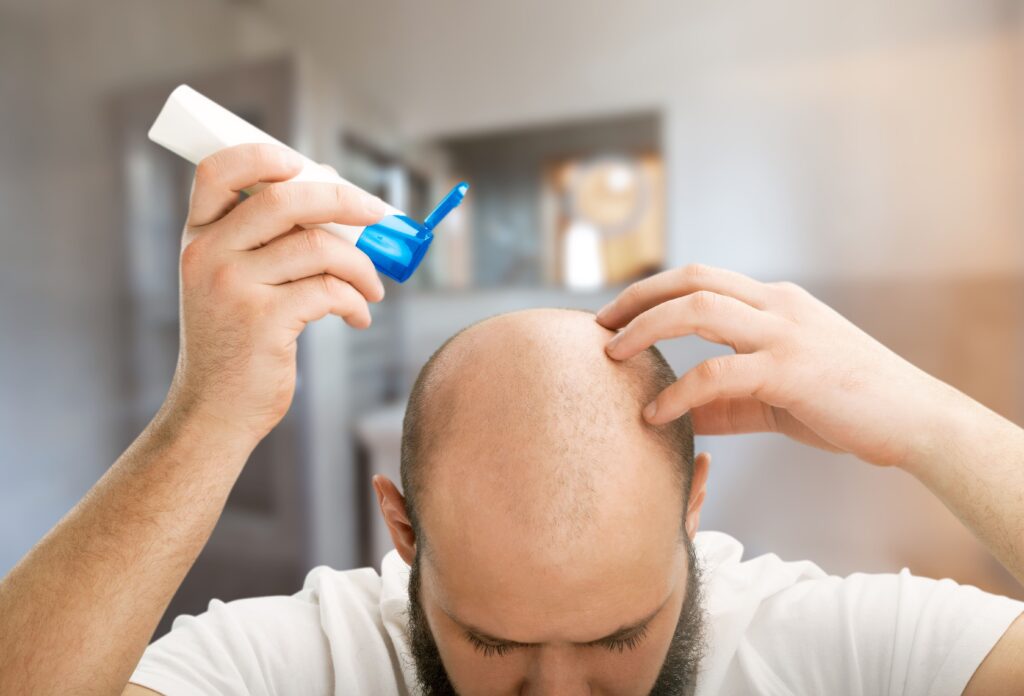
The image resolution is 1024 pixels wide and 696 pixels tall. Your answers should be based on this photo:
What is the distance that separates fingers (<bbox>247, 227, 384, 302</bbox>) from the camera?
478 millimetres

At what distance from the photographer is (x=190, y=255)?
1.59ft

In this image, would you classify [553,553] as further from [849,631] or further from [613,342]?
[849,631]

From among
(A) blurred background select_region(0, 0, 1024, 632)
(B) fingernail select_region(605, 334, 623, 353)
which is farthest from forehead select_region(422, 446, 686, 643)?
(A) blurred background select_region(0, 0, 1024, 632)

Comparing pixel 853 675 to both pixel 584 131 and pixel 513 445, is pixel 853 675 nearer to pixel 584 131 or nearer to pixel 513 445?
pixel 513 445

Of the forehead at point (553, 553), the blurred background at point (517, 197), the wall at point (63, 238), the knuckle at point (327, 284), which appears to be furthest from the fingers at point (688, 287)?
the wall at point (63, 238)

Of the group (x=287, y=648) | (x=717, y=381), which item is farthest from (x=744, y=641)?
(x=287, y=648)

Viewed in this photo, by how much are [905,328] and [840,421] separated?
3.68 feet

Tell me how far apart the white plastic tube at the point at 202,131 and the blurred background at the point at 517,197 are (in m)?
1.03

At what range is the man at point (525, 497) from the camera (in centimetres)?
49

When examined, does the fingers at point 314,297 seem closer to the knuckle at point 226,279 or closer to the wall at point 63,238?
the knuckle at point 226,279

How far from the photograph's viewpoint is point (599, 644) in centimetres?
55

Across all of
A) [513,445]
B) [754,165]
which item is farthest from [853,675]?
[754,165]

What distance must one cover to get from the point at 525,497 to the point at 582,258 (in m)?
1.22

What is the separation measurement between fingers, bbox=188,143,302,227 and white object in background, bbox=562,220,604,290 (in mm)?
1247
